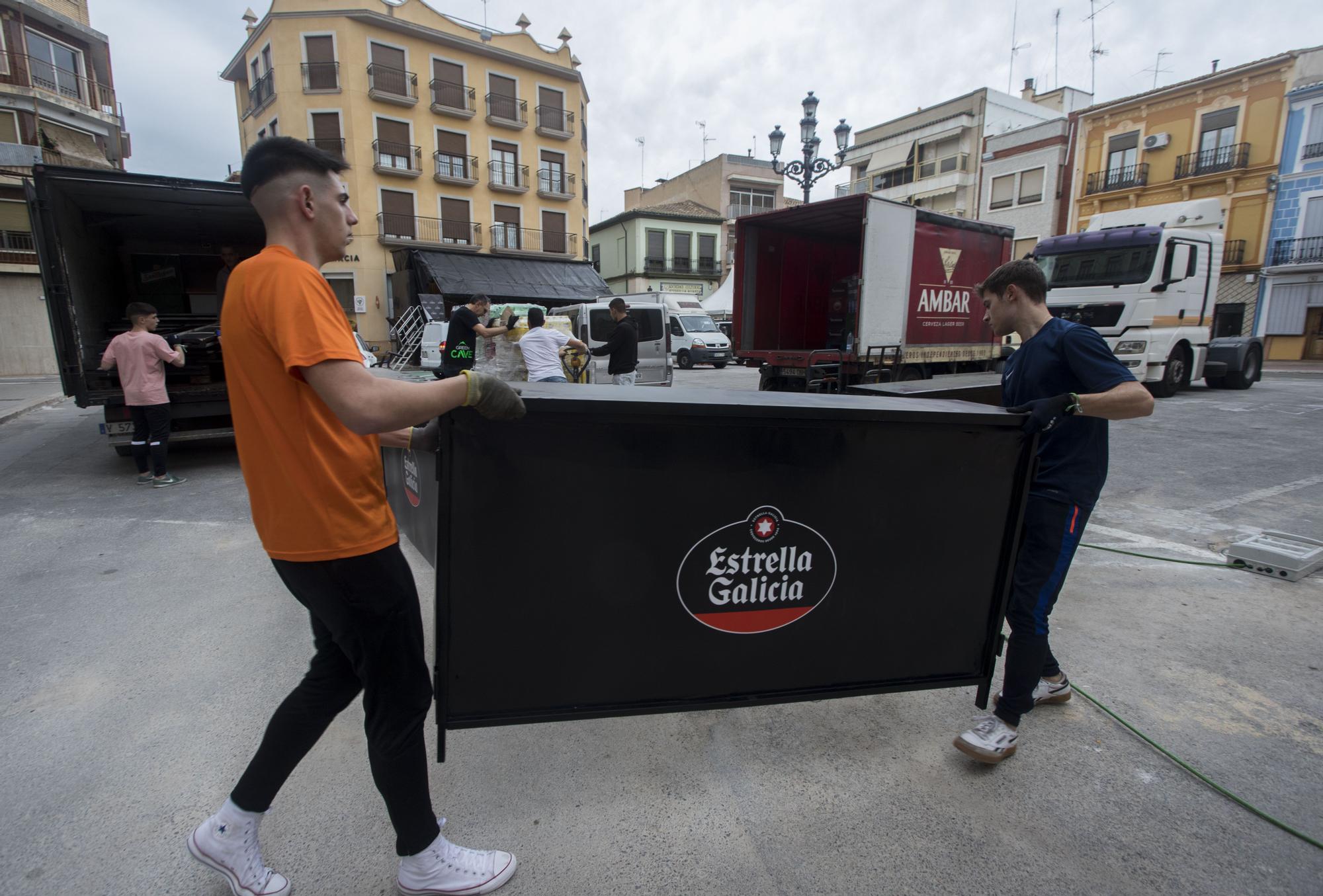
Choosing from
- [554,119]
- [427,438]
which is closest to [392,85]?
[554,119]

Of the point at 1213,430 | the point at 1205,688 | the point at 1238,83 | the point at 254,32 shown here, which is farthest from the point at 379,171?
the point at 1238,83

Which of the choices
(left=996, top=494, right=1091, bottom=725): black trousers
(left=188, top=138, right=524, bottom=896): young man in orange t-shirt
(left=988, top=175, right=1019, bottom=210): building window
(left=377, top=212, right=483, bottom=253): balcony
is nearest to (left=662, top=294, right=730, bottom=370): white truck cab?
(left=377, top=212, right=483, bottom=253): balcony

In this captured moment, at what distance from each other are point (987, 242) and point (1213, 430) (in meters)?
4.59

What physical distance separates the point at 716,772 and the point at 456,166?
1306 inches

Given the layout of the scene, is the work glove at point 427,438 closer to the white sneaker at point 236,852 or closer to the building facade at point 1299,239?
the white sneaker at point 236,852

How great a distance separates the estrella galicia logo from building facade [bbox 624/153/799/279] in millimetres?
43722

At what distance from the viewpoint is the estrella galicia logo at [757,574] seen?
1871mm

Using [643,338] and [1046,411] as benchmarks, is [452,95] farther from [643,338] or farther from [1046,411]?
[1046,411]

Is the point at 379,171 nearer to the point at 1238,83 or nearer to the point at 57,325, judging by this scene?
the point at 57,325

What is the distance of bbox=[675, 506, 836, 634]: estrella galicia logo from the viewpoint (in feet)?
6.14

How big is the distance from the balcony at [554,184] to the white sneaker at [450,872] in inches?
1343

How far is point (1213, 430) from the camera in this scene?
9328 mm

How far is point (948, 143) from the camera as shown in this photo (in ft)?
119

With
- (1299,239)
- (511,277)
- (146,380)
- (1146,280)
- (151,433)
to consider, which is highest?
(1299,239)
